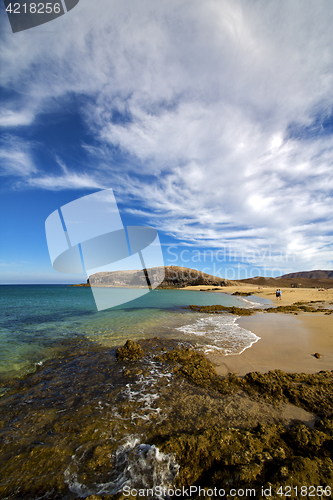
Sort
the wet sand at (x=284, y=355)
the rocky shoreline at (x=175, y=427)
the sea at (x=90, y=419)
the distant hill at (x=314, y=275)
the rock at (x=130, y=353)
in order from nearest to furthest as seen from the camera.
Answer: the rocky shoreline at (x=175, y=427)
the sea at (x=90, y=419)
the wet sand at (x=284, y=355)
the rock at (x=130, y=353)
the distant hill at (x=314, y=275)

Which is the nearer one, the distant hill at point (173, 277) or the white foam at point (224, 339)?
the white foam at point (224, 339)

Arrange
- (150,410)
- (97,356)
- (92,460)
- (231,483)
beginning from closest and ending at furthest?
(231,483), (92,460), (150,410), (97,356)

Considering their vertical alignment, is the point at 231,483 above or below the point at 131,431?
above

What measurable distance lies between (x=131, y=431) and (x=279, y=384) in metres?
3.82

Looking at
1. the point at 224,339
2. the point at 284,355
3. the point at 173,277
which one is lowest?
the point at 224,339

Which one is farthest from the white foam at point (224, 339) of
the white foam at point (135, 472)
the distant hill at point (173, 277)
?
the distant hill at point (173, 277)

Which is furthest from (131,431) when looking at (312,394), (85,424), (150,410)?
(312,394)

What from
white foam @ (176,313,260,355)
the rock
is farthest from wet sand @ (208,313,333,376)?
the rock

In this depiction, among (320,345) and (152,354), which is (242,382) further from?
(320,345)

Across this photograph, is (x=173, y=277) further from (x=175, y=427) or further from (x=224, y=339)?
(x=175, y=427)

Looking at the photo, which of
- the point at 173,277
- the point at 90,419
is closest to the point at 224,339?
the point at 90,419

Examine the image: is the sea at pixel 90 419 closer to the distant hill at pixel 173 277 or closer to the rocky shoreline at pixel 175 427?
the rocky shoreline at pixel 175 427

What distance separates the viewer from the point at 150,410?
4.35 metres

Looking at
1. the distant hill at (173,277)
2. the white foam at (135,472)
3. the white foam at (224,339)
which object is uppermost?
the distant hill at (173,277)
